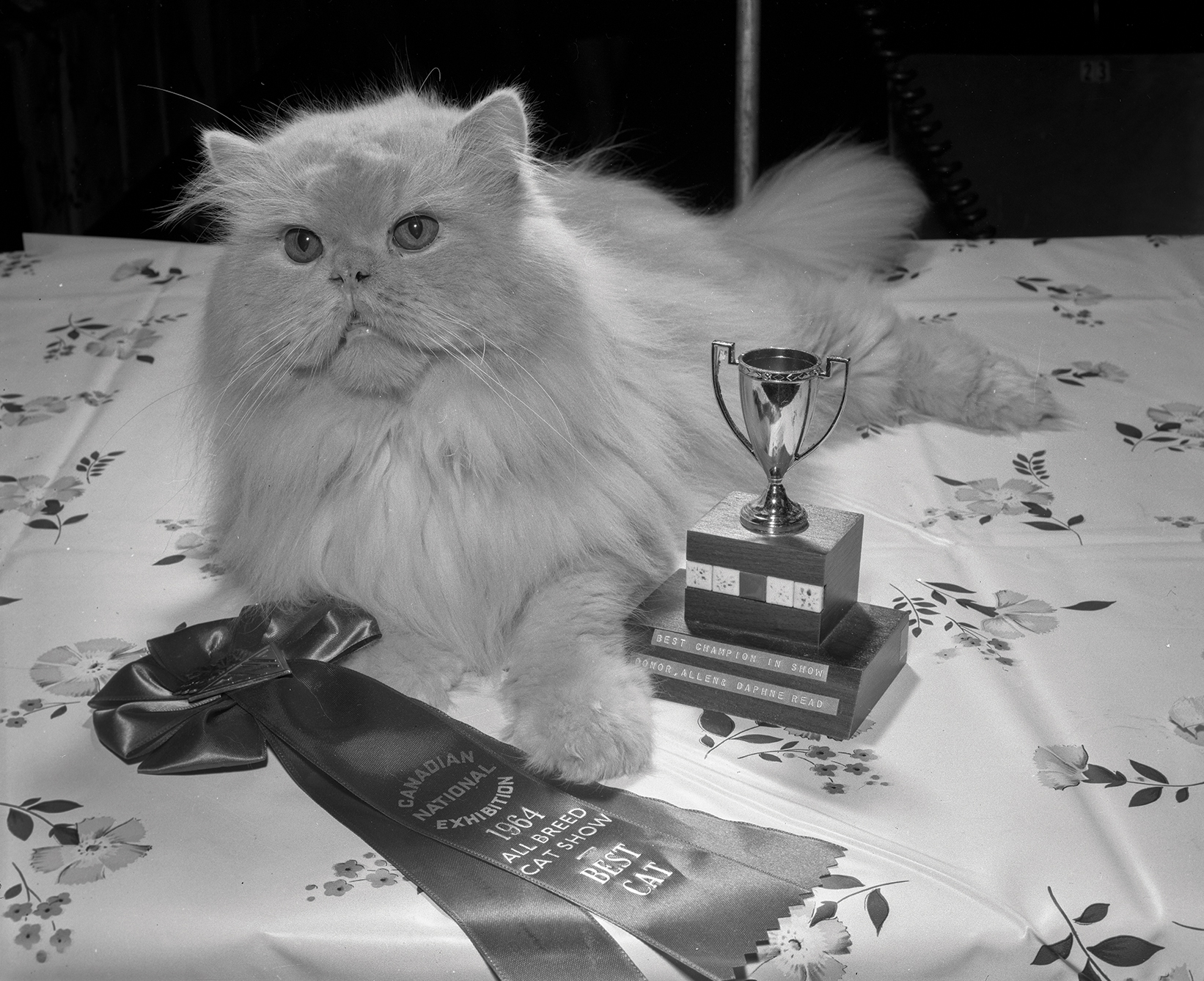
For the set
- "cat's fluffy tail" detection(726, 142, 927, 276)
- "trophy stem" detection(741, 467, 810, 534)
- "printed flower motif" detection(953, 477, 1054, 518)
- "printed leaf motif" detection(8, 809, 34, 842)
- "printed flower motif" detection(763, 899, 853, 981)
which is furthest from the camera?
"cat's fluffy tail" detection(726, 142, 927, 276)

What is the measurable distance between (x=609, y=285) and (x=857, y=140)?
75.2 inches

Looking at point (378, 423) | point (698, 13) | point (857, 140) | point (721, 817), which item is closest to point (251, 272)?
point (378, 423)

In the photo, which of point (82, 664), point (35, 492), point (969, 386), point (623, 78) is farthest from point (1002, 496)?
point (623, 78)

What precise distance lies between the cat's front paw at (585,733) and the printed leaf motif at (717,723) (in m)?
0.09

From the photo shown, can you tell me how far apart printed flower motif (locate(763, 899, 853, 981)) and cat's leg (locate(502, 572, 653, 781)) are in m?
0.27

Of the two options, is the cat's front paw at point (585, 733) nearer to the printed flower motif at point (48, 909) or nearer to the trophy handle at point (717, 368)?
the trophy handle at point (717, 368)

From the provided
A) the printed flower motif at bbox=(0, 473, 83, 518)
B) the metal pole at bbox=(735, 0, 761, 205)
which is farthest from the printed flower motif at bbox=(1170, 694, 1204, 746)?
the metal pole at bbox=(735, 0, 761, 205)

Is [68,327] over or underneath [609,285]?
underneath

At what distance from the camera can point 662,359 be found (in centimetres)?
172

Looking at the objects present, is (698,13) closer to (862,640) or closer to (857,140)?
(857,140)

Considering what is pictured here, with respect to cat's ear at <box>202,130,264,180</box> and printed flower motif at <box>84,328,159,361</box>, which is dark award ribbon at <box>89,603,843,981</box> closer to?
cat's ear at <box>202,130,264,180</box>

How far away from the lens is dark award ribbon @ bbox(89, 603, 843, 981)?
1032 millimetres

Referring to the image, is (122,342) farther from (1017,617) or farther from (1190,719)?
(1190,719)

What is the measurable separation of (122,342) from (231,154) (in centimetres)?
125
